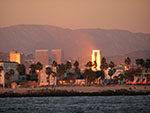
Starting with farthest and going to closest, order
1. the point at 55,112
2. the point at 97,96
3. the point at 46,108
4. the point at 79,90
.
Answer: the point at 79,90, the point at 97,96, the point at 46,108, the point at 55,112

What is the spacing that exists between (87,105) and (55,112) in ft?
63.3

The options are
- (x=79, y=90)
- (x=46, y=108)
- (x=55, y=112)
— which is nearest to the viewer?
(x=55, y=112)

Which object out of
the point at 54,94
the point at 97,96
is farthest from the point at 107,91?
the point at 54,94

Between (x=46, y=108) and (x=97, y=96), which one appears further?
(x=97, y=96)

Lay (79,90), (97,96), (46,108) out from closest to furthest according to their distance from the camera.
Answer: (46,108) < (97,96) < (79,90)

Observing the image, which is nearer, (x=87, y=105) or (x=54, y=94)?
(x=87, y=105)

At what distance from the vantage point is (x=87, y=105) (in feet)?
423

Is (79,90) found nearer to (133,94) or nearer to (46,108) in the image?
(133,94)

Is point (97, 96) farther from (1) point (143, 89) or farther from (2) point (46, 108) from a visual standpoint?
(2) point (46, 108)

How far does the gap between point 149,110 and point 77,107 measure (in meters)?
19.1

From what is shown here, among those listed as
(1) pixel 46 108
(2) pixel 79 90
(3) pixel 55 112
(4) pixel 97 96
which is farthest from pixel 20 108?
(2) pixel 79 90

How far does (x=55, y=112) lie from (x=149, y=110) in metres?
20.9

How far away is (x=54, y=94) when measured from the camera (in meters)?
175

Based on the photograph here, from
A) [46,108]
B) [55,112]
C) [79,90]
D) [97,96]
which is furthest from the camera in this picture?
[79,90]
